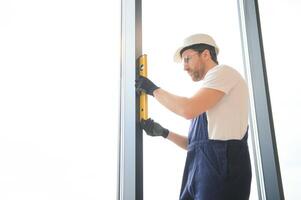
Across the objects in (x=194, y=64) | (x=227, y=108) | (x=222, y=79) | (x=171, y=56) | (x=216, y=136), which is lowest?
(x=216, y=136)

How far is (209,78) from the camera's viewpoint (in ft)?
3.69

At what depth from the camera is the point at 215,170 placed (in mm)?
1035

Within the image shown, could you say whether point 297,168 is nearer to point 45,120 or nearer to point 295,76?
point 295,76

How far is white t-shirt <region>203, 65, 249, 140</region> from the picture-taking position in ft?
3.59

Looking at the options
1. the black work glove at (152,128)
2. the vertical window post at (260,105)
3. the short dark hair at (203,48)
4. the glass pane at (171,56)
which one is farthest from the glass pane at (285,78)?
the black work glove at (152,128)

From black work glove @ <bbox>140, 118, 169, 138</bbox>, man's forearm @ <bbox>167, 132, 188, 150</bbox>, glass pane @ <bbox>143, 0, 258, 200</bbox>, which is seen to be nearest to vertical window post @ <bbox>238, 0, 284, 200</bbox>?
glass pane @ <bbox>143, 0, 258, 200</bbox>

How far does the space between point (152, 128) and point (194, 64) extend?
0.34m

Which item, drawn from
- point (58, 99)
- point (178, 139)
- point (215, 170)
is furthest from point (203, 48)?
point (58, 99)

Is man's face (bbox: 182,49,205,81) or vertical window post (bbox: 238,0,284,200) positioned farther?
vertical window post (bbox: 238,0,284,200)

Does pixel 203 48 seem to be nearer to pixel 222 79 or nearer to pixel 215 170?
pixel 222 79

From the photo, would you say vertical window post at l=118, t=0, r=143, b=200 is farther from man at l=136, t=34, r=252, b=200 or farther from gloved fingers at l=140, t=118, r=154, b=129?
man at l=136, t=34, r=252, b=200

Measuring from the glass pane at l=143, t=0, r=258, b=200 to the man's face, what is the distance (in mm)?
144

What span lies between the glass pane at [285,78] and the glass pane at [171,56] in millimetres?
186

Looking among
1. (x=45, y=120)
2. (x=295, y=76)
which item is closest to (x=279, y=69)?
(x=295, y=76)
